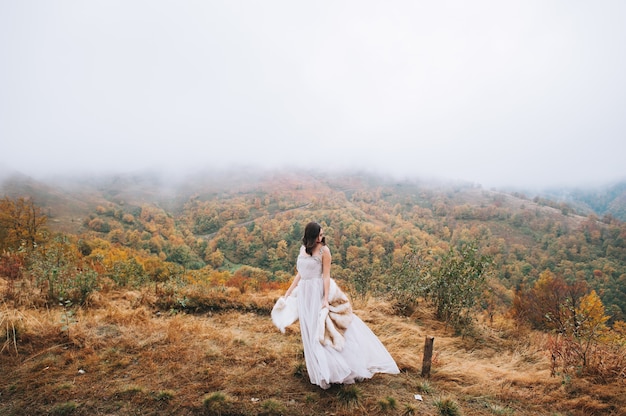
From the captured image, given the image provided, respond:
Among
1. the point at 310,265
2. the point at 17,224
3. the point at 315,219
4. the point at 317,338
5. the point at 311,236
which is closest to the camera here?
the point at 317,338

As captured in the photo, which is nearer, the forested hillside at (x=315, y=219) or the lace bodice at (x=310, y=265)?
the lace bodice at (x=310, y=265)

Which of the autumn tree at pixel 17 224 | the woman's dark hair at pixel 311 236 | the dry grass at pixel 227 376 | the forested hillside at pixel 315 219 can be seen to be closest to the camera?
the dry grass at pixel 227 376

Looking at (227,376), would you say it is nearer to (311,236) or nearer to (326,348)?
(326,348)

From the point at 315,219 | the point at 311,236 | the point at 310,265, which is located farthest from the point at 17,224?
the point at 315,219

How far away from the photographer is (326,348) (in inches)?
158

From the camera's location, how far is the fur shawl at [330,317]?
157 inches

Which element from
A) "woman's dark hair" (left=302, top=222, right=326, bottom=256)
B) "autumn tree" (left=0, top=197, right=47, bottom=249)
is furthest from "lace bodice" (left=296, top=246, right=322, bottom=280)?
"autumn tree" (left=0, top=197, right=47, bottom=249)

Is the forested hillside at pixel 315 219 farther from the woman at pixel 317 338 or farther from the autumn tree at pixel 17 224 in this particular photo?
the woman at pixel 317 338

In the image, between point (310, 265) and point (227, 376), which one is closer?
point (310, 265)

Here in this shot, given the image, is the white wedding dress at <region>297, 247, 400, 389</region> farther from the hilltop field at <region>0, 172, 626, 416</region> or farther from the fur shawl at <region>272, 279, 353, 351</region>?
the hilltop field at <region>0, 172, 626, 416</region>

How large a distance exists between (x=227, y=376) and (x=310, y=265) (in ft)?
7.17

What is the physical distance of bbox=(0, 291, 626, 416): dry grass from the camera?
12.4ft

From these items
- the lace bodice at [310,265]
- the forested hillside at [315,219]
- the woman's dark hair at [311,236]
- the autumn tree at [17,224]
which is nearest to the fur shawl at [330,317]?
the lace bodice at [310,265]

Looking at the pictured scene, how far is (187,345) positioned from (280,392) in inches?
85.6
